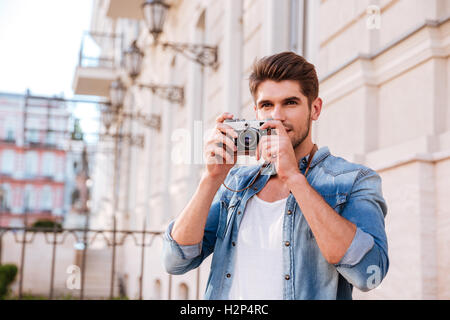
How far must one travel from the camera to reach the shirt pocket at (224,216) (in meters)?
1.83

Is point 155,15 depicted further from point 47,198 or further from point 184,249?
point 47,198

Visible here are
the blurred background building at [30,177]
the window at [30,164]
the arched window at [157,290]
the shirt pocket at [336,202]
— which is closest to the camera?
the shirt pocket at [336,202]

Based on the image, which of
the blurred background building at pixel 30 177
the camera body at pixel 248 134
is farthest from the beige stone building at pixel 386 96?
the blurred background building at pixel 30 177

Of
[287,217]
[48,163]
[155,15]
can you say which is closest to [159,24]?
[155,15]

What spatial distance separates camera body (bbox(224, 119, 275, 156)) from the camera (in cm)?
169

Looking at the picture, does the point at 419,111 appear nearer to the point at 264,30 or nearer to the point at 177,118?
the point at 264,30

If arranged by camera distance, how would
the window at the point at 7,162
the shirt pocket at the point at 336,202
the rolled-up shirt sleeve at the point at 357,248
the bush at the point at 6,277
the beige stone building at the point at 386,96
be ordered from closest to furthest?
1. the rolled-up shirt sleeve at the point at 357,248
2. the shirt pocket at the point at 336,202
3. the beige stone building at the point at 386,96
4. the bush at the point at 6,277
5. the window at the point at 7,162

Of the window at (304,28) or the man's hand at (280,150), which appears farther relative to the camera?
the window at (304,28)

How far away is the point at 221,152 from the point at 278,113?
0.20 meters

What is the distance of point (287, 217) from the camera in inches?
65.8

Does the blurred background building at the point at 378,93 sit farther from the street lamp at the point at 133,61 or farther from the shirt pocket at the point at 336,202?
the street lamp at the point at 133,61
